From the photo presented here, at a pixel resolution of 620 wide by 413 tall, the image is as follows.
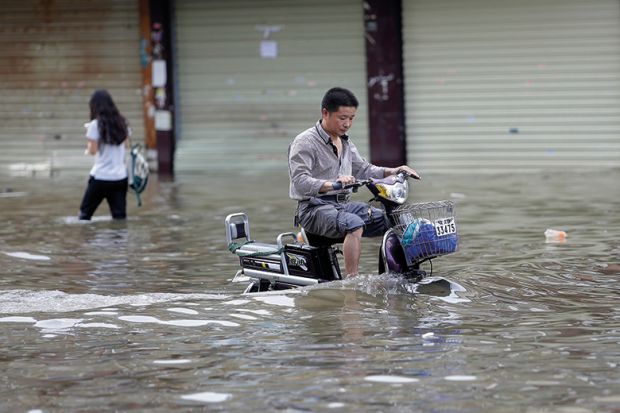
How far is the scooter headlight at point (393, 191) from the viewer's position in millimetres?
8219

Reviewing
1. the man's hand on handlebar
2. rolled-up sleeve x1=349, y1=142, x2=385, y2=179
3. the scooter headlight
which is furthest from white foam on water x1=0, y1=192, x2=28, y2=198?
the scooter headlight

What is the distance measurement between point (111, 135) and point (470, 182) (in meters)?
6.29

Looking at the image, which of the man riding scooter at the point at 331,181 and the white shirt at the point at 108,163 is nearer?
the man riding scooter at the point at 331,181

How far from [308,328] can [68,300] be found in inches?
82.1

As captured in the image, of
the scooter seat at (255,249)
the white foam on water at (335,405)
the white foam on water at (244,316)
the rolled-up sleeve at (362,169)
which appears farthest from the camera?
the rolled-up sleeve at (362,169)

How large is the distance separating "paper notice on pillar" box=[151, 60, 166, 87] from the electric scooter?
467 inches

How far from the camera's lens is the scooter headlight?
8.22m

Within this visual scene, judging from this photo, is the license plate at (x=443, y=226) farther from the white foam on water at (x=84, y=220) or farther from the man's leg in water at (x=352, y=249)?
the white foam on water at (x=84, y=220)

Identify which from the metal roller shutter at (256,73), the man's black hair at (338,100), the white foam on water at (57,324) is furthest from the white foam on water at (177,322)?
the metal roller shutter at (256,73)

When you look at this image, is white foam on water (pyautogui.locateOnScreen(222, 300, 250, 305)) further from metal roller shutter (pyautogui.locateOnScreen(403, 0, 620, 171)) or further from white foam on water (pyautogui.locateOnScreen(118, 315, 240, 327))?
metal roller shutter (pyautogui.locateOnScreen(403, 0, 620, 171))

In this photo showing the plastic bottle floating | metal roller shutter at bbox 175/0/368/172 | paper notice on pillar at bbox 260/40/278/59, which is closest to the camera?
the plastic bottle floating

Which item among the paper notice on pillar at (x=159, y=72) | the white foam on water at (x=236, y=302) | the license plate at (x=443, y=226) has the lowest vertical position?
the white foam on water at (x=236, y=302)

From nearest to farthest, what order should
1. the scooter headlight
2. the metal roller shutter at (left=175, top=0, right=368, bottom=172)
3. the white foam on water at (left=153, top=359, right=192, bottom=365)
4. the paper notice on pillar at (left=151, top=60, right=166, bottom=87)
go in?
the white foam on water at (left=153, top=359, right=192, bottom=365) < the scooter headlight < the metal roller shutter at (left=175, top=0, right=368, bottom=172) < the paper notice on pillar at (left=151, top=60, right=166, bottom=87)

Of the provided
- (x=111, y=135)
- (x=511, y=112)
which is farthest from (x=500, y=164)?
(x=111, y=135)
